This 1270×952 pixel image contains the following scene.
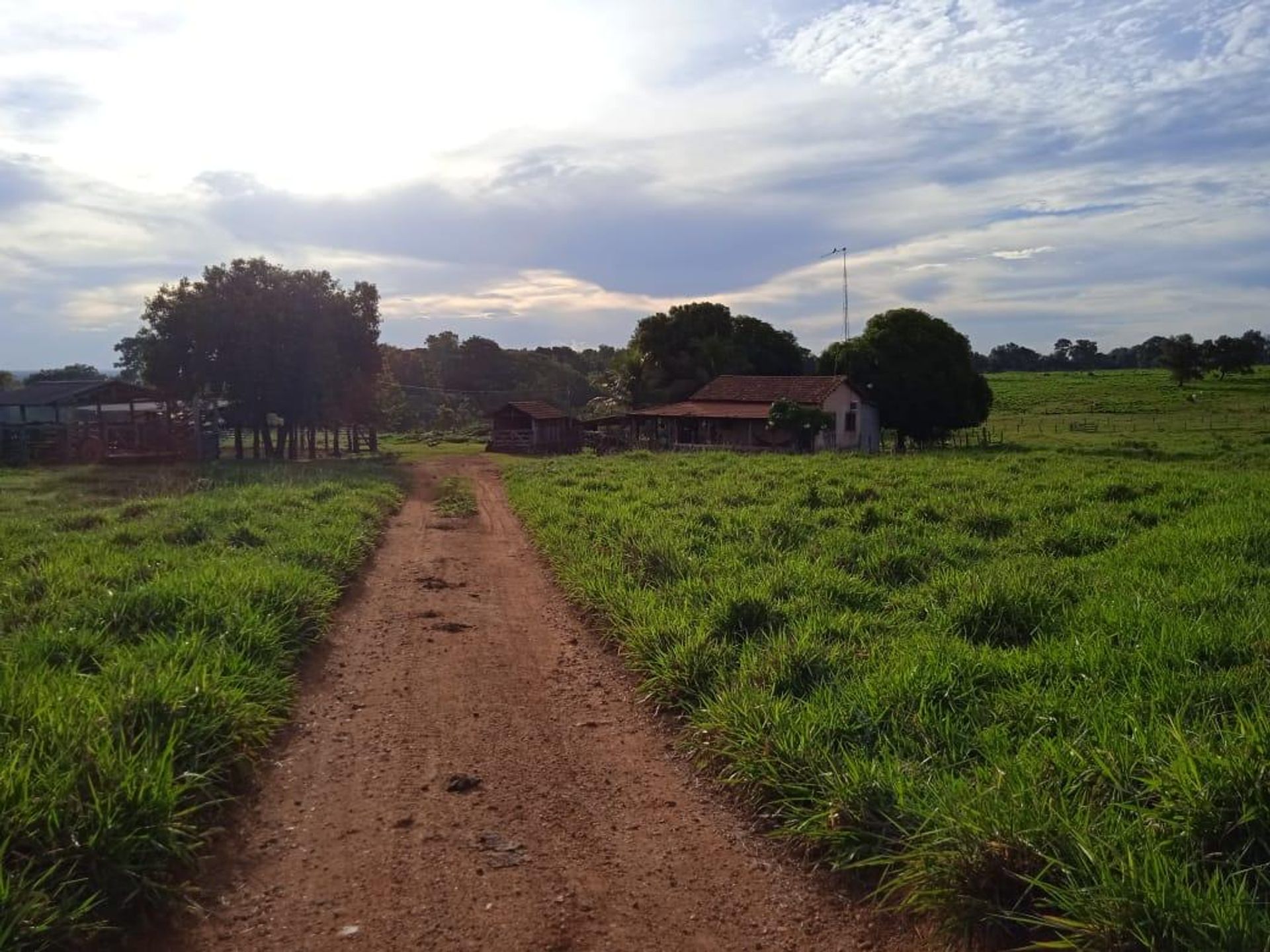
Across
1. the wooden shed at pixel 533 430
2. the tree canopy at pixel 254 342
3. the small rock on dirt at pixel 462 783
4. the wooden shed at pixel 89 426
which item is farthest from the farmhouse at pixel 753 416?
the small rock on dirt at pixel 462 783

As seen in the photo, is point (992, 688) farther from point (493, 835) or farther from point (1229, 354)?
point (1229, 354)

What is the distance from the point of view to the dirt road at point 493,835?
3.66m

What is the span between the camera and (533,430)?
150 feet

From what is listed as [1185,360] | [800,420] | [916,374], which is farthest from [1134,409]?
[800,420]

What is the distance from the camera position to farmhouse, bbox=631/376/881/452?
4128cm

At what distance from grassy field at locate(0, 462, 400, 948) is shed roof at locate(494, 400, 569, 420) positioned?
3261 centimetres

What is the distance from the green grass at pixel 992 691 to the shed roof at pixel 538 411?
33.2 meters

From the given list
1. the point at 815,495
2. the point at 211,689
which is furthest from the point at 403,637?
the point at 815,495

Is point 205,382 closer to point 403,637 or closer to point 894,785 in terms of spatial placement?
point 403,637

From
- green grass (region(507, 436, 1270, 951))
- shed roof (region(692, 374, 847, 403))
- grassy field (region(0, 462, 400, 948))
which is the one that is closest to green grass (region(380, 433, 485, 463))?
shed roof (region(692, 374, 847, 403))

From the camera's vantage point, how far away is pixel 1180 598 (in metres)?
7.21

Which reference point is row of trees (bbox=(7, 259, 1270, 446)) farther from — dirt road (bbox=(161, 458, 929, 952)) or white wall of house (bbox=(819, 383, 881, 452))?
dirt road (bbox=(161, 458, 929, 952))

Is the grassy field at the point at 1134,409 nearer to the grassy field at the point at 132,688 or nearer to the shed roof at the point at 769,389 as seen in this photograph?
the shed roof at the point at 769,389

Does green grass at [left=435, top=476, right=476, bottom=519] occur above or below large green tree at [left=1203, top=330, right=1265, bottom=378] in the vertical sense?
below
